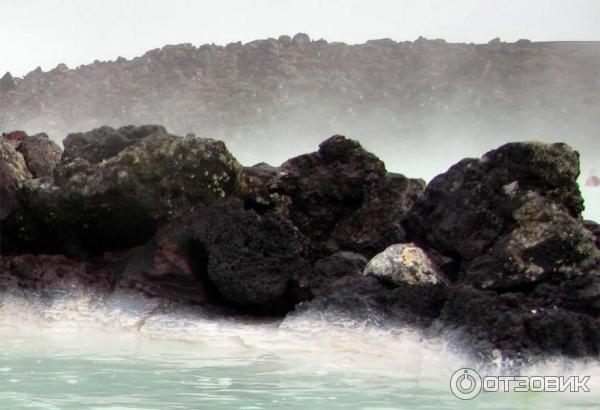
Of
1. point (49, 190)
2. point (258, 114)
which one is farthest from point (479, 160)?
point (258, 114)

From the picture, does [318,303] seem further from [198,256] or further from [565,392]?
[565,392]

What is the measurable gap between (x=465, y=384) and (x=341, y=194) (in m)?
3.62

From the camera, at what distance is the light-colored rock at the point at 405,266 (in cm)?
763

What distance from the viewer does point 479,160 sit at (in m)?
8.24

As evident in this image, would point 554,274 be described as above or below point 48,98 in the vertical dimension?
below

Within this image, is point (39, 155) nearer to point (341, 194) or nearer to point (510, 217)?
point (341, 194)

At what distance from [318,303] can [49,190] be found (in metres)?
3.04

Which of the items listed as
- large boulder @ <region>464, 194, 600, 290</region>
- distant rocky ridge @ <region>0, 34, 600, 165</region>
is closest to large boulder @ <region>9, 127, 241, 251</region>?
large boulder @ <region>464, 194, 600, 290</region>

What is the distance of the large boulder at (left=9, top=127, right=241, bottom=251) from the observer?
27.7ft

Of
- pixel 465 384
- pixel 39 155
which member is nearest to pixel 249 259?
pixel 465 384

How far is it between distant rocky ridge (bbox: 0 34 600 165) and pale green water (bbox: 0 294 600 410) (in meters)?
43.5

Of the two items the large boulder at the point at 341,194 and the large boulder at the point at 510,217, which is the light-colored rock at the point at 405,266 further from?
the large boulder at the point at 341,194

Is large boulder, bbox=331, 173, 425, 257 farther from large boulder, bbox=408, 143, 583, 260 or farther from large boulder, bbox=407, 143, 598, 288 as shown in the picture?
large boulder, bbox=408, 143, 583, 260

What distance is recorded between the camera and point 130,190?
27.6 feet
